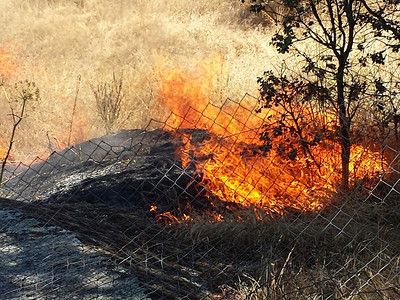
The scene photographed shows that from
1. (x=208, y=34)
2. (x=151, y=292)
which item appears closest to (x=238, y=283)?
(x=151, y=292)

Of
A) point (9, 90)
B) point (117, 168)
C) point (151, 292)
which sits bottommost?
point (9, 90)

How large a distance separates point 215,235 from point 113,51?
11.6m

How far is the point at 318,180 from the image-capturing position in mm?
4539

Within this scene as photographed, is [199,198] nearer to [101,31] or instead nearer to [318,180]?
[318,180]

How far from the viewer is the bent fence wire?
2.82 m

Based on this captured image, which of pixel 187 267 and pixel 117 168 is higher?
pixel 187 267

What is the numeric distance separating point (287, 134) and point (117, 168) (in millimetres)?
2127

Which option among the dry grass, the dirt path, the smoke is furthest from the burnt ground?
the smoke

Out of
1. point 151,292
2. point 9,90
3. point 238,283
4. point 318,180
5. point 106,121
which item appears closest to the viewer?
point 151,292

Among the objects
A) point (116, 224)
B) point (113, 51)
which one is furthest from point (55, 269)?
point (113, 51)

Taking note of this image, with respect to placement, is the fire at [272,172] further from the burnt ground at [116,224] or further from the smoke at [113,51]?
the smoke at [113,51]

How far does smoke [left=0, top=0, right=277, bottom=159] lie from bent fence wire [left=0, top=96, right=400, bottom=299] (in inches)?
182

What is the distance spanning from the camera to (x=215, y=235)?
12.7ft

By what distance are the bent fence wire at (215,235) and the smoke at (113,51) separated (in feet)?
15.2
